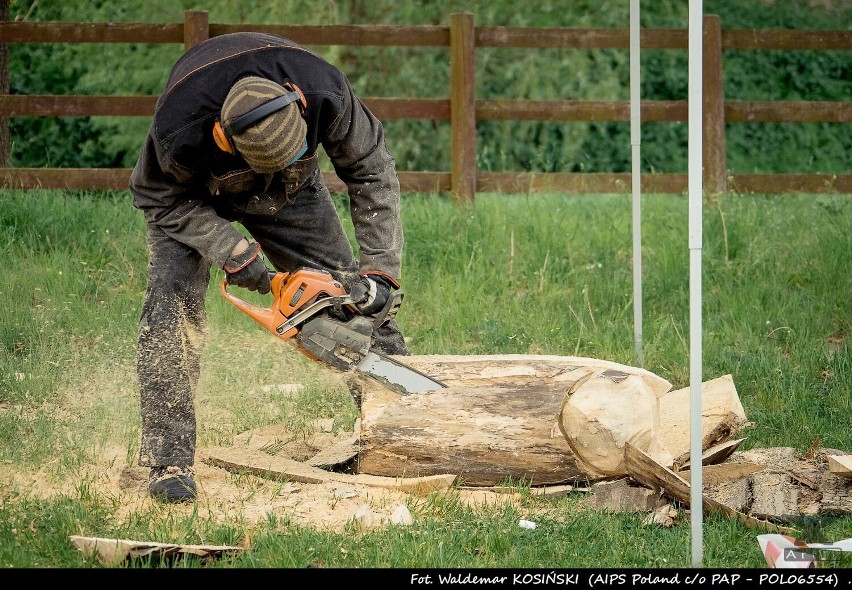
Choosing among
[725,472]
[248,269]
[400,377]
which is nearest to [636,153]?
[725,472]

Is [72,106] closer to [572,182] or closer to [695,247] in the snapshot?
[572,182]

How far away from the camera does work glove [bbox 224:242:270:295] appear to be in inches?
158

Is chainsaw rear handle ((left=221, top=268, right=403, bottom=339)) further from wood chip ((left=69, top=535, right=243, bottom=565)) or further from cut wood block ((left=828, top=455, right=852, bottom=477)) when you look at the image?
cut wood block ((left=828, top=455, right=852, bottom=477))

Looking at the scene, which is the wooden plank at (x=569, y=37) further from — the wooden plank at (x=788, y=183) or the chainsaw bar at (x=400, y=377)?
the chainsaw bar at (x=400, y=377)

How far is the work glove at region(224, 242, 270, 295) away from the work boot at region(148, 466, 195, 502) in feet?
2.61

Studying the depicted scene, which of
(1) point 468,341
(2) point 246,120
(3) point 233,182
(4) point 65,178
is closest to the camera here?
(2) point 246,120

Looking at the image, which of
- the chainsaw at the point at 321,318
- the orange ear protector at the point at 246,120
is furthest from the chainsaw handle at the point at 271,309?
the orange ear protector at the point at 246,120

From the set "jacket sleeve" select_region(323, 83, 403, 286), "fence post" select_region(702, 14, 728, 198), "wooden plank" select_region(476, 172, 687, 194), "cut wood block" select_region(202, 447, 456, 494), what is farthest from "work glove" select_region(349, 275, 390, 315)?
"fence post" select_region(702, 14, 728, 198)

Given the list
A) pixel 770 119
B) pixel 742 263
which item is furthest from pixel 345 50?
pixel 742 263

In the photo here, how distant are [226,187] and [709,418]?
2245 mm

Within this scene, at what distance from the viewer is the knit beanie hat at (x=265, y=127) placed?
3.63 metres

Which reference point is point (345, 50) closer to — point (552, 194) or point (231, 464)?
point (552, 194)

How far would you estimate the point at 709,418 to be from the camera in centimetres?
431

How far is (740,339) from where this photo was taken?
19.9 feet
